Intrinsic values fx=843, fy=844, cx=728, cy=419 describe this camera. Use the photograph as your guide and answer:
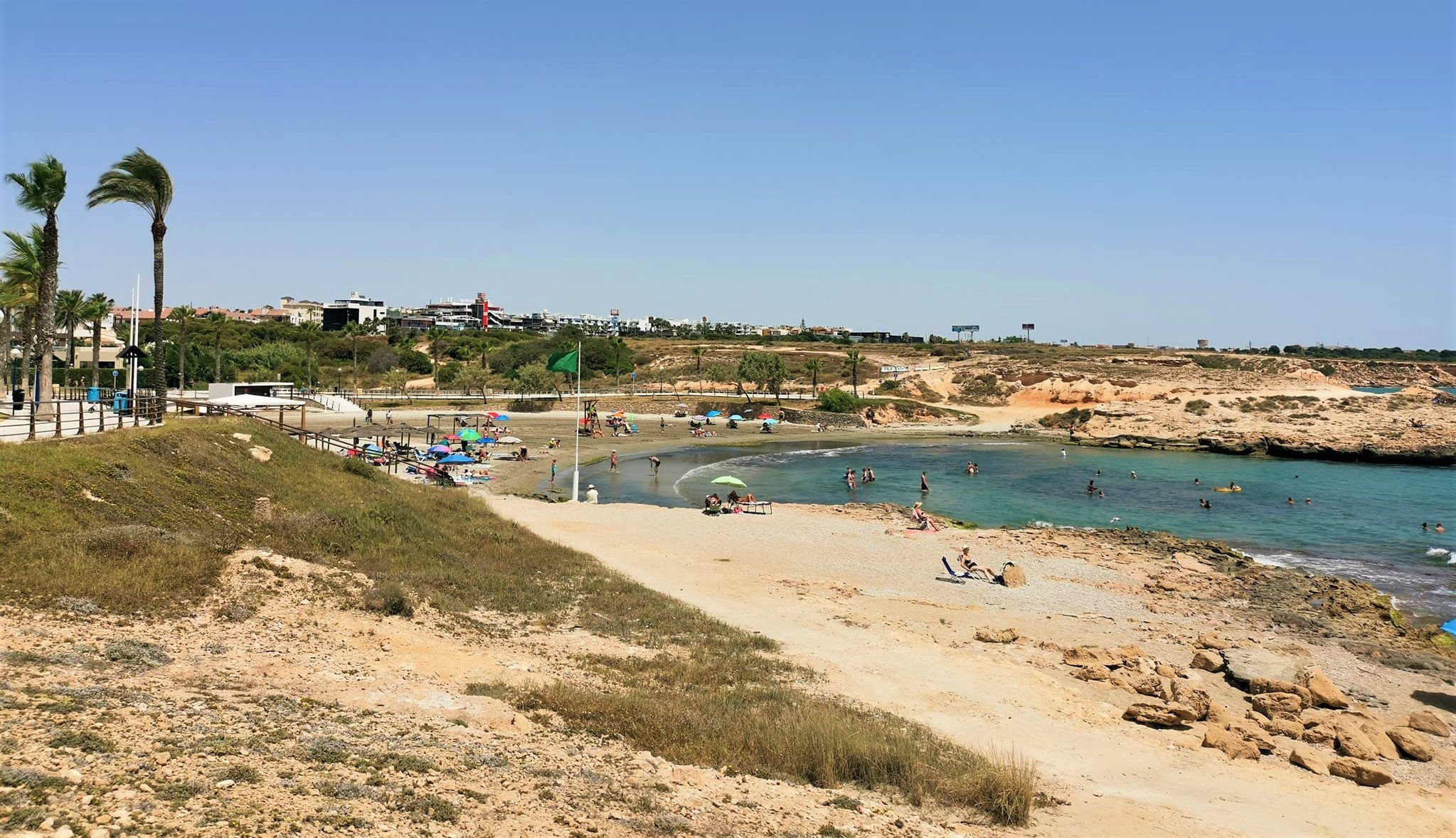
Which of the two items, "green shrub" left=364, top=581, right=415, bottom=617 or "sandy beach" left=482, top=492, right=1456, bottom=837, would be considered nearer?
"sandy beach" left=482, top=492, right=1456, bottom=837

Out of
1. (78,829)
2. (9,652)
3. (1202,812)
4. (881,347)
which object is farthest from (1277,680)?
(881,347)

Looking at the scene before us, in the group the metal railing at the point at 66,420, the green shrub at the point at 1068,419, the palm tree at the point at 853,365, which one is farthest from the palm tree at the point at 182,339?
the green shrub at the point at 1068,419

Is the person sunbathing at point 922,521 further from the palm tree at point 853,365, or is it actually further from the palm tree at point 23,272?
the palm tree at point 853,365

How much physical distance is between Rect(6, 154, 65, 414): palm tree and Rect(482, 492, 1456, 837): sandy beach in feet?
51.2

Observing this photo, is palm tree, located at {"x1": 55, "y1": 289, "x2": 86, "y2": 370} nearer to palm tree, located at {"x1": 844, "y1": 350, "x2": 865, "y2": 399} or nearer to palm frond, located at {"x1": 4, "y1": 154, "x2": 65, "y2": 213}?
palm frond, located at {"x1": 4, "y1": 154, "x2": 65, "y2": 213}

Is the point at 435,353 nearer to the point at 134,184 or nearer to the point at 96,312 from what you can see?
the point at 96,312

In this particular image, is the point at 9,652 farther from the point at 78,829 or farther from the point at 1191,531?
the point at 1191,531

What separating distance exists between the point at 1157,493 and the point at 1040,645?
31566 millimetres

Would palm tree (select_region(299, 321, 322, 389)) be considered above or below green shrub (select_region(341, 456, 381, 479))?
above

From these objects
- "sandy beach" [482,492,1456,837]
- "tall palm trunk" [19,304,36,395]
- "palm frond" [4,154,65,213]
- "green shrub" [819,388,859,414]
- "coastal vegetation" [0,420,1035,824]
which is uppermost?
"palm frond" [4,154,65,213]

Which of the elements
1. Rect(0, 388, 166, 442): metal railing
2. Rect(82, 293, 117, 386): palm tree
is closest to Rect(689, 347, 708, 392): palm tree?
Rect(82, 293, 117, 386): palm tree

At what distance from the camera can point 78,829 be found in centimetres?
669

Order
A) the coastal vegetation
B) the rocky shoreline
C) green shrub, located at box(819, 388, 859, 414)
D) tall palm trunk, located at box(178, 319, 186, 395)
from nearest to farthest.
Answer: the coastal vegetation, tall palm trunk, located at box(178, 319, 186, 395), the rocky shoreline, green shrub, located at box(819, 388, 859, 414)

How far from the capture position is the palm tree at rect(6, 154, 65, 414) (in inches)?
1037
